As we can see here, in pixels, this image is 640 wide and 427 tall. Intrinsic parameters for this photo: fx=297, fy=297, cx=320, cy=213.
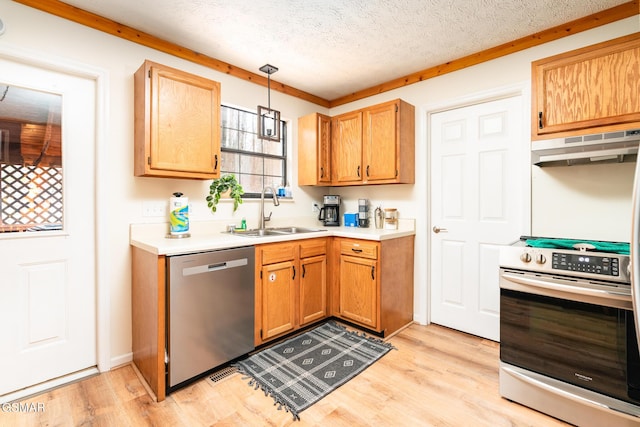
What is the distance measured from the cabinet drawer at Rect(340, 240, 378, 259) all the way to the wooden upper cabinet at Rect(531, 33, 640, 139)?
1.45 metres

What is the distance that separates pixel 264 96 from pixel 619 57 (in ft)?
9.08

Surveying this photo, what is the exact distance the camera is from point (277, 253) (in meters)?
2.47

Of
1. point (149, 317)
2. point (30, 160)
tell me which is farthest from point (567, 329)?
point (30, 160)

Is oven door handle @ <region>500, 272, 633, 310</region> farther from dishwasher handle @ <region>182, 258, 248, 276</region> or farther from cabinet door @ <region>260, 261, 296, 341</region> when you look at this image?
dishwasher handle @ <region>182, 258, 248, 276</region>

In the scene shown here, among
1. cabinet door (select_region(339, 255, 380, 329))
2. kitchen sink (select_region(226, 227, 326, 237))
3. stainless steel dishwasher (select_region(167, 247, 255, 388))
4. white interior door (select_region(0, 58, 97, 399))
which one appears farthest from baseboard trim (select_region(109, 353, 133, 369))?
cabinet door (select_region(339, 255, 380, 329))

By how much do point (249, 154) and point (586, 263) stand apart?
2.83 m

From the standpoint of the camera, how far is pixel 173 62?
2508 mm

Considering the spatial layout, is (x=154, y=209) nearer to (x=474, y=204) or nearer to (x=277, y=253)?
(x=277, y=253)

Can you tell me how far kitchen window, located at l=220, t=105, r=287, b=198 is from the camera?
297 centimetres

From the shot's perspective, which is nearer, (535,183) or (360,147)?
(535,183)

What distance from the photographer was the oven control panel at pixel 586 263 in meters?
1.51

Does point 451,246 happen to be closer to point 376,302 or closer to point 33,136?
point 376,302

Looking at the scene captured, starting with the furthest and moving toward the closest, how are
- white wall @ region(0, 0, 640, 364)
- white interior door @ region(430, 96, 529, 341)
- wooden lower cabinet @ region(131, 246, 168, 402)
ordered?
white interior door @ region(430, 96, 529, 341), white wall @ region(0, 0, 640, 364), wooden lower cabinet @ region(131, 246, 168, 402)

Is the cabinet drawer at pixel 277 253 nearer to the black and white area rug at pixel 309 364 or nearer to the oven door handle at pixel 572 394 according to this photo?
the black and white area rug at pixel 309 364
